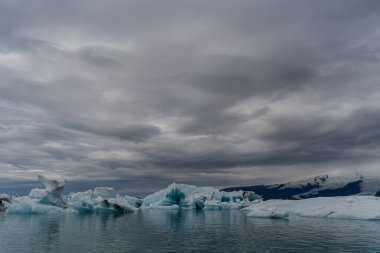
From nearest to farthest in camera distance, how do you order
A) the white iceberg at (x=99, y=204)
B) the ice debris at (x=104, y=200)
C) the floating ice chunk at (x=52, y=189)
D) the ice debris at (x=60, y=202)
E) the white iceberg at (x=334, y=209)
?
the white iceberg at (x=334, y=209) → the ice debris at (x=60, y=202) → the ice debris at (x=104, y=200) → the floating ice chunk at (x=52, y=189) → the white iceberg at (x=99, y=204)

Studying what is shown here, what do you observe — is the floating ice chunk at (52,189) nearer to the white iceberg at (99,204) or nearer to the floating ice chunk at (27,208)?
the white iceberg at (99,204)

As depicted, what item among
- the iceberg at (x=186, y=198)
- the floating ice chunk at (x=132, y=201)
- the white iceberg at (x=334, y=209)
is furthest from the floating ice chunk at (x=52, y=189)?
the white iceberg at (x=334, y=209)

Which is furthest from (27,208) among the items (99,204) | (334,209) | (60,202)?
(334,209)

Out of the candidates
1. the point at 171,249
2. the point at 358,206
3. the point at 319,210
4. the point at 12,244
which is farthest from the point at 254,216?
the point at 12,244

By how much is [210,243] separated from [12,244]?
35.7ft

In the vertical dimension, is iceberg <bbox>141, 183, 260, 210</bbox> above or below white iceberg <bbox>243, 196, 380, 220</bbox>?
above

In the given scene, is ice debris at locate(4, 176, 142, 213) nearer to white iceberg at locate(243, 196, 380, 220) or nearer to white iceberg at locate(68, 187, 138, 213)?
white iceberg at locate(68, 187, 138, 213)

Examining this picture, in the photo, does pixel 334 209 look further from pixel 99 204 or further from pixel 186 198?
pixel 186 198

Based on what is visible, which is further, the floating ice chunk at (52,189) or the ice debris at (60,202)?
the floating ice chunk at (52,189)

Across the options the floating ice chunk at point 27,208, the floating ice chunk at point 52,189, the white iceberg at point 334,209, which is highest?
the floating ice chunk at point 52,189

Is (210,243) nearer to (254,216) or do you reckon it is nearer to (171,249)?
(171,249)

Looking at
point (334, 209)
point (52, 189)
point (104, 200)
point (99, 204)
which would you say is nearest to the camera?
point (334, 209)

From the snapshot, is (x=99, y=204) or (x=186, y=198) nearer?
(x=99, y=204)

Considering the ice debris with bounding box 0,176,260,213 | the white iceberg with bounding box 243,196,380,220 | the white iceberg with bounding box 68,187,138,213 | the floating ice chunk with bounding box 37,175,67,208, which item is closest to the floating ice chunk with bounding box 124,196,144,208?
the ice debris with bounding box 0,176,260,213
